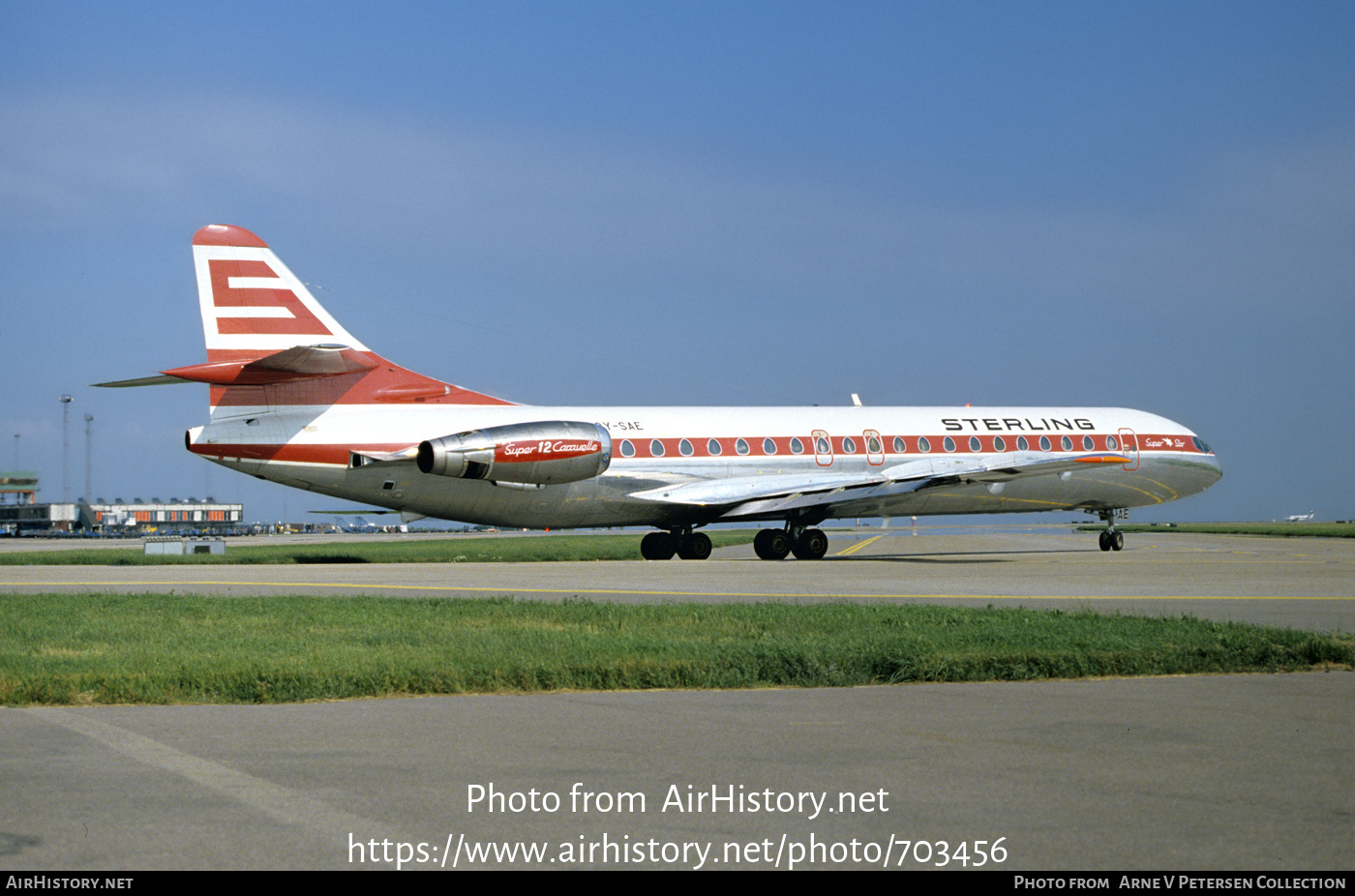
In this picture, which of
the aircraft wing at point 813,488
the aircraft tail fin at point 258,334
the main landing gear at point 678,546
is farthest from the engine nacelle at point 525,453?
the main landing gear at point 678,546

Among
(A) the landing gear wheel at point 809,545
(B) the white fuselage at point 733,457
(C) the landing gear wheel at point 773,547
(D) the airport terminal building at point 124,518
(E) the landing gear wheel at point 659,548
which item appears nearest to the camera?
(B) the white fuselage at point 733,457

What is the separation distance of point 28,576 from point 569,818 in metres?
25.8

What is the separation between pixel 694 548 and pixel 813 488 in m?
4.12

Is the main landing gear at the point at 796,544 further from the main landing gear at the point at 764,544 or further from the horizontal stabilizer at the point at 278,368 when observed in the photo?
the horizontal stabilizer at the point at 278,368

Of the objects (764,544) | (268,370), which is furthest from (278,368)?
(764,544)

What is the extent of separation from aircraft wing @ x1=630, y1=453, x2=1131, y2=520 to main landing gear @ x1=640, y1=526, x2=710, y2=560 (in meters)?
1.56

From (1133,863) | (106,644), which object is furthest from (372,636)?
(1133,863)

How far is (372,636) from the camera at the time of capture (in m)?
14.3

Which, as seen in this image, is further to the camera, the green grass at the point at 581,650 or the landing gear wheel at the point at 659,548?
the landing gear wheel at the point at 659,548

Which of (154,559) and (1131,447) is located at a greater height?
(1131,447)

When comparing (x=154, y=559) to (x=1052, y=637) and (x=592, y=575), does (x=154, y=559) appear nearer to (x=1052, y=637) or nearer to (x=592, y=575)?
(x=592, y=575)

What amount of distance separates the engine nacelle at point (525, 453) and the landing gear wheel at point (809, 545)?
6.20 m

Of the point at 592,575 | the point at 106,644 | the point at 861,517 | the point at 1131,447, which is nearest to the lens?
the point at 106,644

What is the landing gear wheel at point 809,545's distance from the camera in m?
35.1
